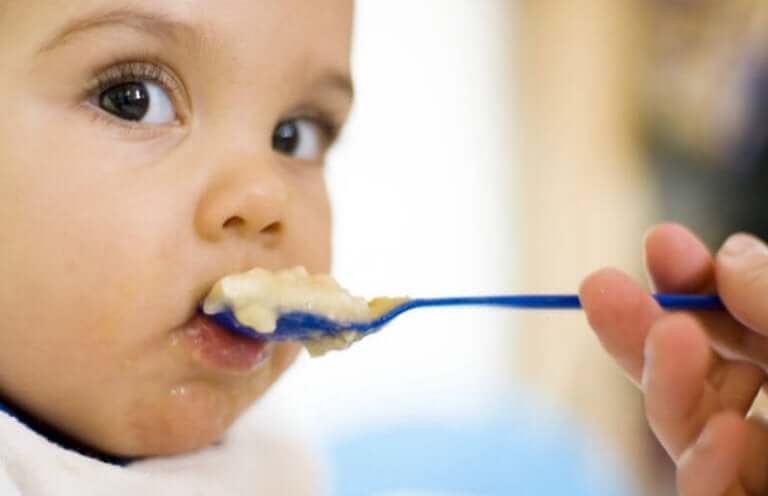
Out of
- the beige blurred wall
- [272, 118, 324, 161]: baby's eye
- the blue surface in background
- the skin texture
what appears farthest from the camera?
the beige blurred wall

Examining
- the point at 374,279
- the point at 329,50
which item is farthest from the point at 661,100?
the point at 329,50

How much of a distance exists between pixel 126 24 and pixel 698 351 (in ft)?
1.41

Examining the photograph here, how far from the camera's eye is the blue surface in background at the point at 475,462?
1417 millimetres

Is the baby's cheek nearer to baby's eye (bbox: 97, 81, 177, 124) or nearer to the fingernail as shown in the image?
baby's eye (bbox: 97, 81, 177, 124)

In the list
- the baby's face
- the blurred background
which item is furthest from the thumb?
the blurred background

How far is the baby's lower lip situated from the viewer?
65 cm

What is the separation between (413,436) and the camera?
5.26ft

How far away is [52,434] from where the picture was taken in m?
0.67

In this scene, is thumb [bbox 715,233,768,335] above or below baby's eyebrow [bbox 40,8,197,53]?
below

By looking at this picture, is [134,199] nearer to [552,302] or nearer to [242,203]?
[242,203]

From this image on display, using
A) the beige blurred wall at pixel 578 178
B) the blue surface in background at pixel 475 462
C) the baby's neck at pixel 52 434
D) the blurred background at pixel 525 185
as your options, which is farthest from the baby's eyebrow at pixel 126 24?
the beige blurred wall at pixel 578 178

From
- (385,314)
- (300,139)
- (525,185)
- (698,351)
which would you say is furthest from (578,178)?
(698,351)

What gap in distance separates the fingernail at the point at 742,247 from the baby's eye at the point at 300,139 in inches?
14.6

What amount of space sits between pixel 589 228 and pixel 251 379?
1607 mm
